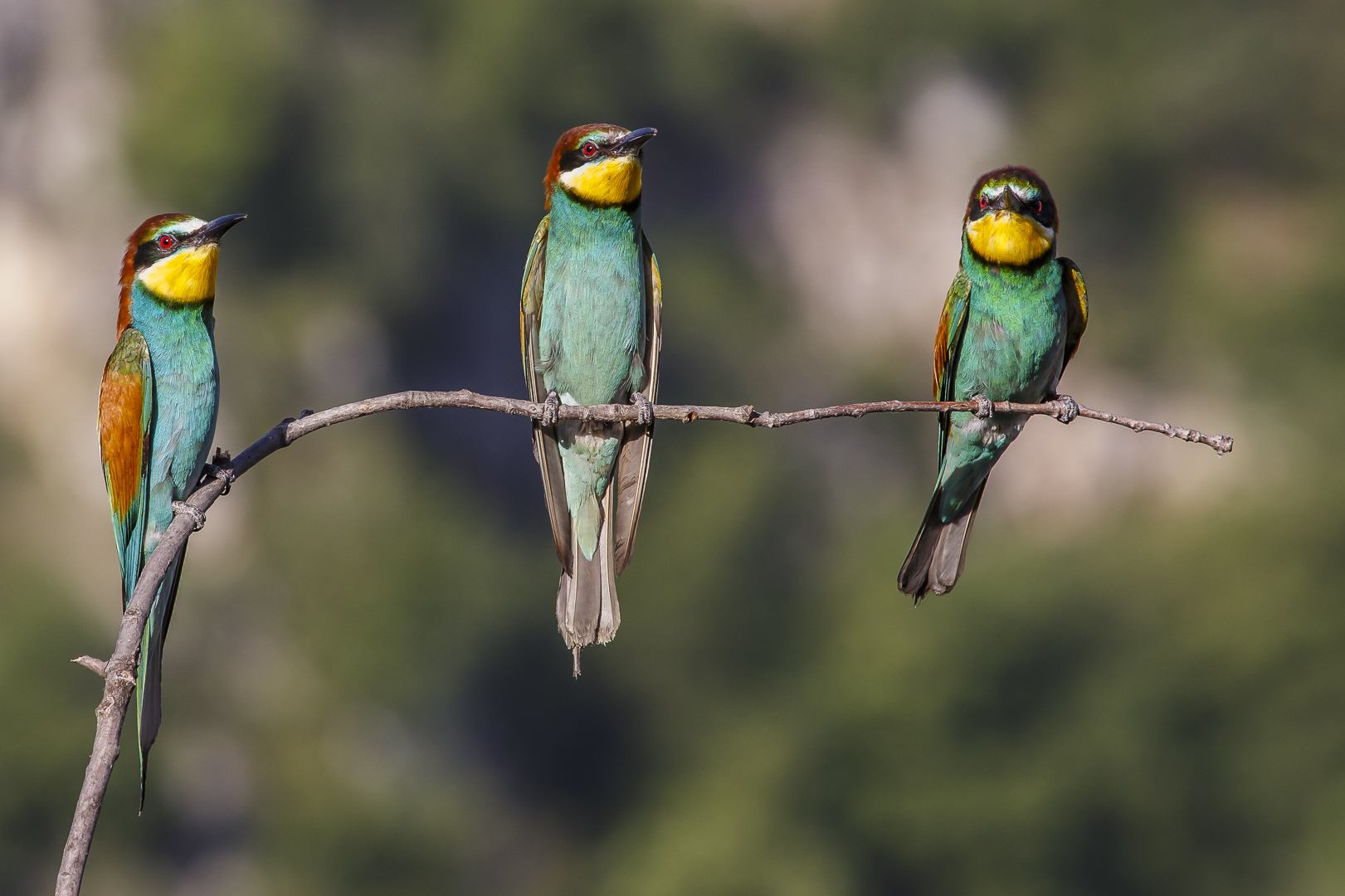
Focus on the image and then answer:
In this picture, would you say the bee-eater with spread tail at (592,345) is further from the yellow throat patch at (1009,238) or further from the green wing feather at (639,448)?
the yellow throat patch at (1009,238)

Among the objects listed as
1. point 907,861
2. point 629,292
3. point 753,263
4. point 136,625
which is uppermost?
point 753,263

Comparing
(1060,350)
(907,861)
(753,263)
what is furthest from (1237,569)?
(1060,350)

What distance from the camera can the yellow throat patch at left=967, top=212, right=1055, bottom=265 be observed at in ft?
14.8

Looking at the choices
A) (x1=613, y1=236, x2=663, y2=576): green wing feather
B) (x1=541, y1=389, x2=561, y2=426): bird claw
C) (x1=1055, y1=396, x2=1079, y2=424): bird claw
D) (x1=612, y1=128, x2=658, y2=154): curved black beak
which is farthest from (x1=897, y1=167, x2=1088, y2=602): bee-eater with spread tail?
(x1=541, y1=389, x2=561, y2=426): bird claw

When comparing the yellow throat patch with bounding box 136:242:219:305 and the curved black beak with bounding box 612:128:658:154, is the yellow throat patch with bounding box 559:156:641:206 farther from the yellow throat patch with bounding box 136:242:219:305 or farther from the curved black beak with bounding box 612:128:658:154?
the yellow throat patch with bounding box 136:242:219:305

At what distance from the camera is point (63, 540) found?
30.9 metres

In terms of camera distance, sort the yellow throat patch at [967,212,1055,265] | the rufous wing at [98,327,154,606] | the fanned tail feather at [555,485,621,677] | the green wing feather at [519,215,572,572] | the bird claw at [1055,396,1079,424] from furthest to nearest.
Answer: the green wing feather at [519,215,572,572] → the yellow throat patch at [967,212,1055,265] → the fanned tail feather at [555,485,621,677] → the bird claw at [1055,396,1079,424] → the rufous wing at [98,327,154,606]

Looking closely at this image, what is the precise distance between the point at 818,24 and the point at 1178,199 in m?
12.0

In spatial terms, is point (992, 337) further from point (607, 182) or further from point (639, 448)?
point (607, 182)

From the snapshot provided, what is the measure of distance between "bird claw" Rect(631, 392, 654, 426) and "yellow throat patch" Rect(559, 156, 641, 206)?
62 cm

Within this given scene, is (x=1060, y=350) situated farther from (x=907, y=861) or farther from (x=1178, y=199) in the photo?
(x=1178, y=199)

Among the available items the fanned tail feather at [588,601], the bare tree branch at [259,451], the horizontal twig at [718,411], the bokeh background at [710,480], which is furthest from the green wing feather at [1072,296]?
the bokeh background at [710,480]

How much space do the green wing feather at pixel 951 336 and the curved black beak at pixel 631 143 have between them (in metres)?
1.07

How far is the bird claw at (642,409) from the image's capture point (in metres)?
3.81
